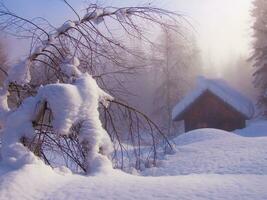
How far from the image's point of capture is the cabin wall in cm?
2930

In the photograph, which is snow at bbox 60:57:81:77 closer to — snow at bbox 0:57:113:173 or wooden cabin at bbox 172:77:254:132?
snow at bbox 0:57:113:173

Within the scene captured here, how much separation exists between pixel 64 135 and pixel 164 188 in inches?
56.1

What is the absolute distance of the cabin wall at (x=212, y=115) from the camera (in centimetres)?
2930

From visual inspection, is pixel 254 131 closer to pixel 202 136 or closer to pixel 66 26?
pixel 202 136

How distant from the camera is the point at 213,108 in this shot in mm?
29719

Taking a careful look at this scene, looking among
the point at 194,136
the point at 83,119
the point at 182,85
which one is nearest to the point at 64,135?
the point at 83,119

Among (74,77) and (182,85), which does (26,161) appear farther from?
(182,85)

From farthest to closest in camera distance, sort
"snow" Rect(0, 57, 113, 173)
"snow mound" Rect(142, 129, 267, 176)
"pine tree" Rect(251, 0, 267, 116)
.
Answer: "pine tree" Rect(251, 0, 267, 116) → "snow mound" Rect(142, 129, 267, 176) → "snow" Rect(0, 57, 113, 173)

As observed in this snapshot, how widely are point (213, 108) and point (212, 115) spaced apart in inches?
17.1

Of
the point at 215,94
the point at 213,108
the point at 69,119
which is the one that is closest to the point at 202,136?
the point at 215,94

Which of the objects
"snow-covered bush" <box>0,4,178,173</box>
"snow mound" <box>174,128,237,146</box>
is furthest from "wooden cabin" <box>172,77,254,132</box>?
"snow-covered bush" <box>0,4,178,173</box>

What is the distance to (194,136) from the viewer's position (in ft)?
63.1

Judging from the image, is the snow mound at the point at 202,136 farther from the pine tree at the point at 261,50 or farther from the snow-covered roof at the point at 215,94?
the pine tree at the point at 261,50

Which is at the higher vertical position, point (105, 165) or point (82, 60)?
point (82, 60)
